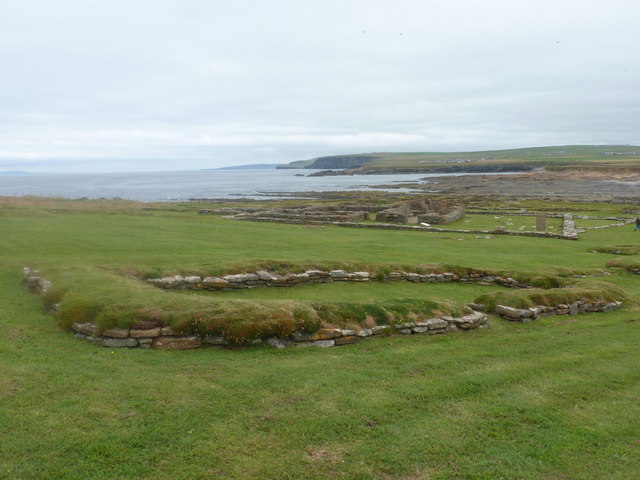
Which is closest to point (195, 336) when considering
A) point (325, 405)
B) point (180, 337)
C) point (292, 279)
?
point (180, 337)

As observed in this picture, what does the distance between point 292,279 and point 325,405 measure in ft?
32.7

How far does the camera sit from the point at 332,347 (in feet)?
41.0

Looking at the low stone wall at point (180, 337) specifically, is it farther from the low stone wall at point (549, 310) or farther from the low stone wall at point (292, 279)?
the low stone wall at point (292, 279)

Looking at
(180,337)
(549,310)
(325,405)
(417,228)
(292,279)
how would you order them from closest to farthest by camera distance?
(325,405)
(180,337)
(549,310)
(292,279)
(417,228)

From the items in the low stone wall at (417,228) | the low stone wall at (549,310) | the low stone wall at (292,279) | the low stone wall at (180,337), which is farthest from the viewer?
the low stone wall at (417,228)

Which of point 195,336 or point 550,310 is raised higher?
point 195,336

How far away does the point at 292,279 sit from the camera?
61.3ft

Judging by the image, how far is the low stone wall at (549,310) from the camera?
51.8 feet

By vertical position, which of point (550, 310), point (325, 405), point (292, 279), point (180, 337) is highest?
point (292, 279)

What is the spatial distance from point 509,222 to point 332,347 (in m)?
→ 39.6

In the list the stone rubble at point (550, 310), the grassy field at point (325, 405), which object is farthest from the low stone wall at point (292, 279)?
the stone rubble at point (550, 310)

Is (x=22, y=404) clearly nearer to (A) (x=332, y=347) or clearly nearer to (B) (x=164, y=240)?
(A) (x=332, y=347)

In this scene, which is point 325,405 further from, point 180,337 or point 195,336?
point 180,337

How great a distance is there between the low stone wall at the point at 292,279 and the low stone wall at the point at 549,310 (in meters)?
3.07
